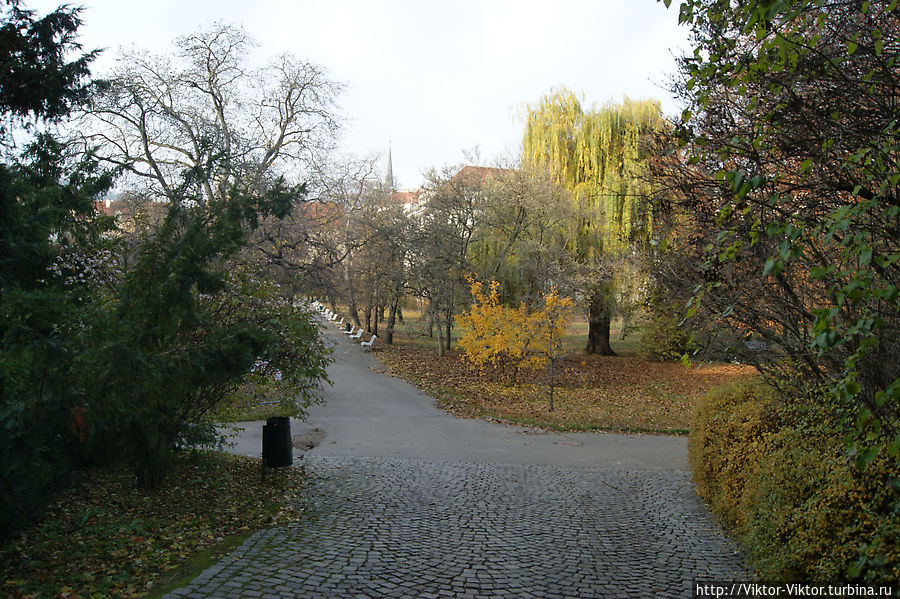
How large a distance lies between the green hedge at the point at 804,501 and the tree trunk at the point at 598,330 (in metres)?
18.7

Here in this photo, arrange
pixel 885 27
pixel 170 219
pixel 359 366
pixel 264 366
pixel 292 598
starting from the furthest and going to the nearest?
pixel 359 366
pixel 264 366
pixel 170 219
pixel 885 27
pixel 292 598

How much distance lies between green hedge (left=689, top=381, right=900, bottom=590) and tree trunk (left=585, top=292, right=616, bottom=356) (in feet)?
61.3

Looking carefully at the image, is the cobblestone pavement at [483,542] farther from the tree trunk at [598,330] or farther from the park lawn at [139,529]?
the tree trunk at [598,330]

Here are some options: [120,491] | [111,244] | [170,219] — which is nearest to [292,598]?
[120,491]

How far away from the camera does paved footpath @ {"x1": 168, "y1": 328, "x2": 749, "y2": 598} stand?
17.7 ft

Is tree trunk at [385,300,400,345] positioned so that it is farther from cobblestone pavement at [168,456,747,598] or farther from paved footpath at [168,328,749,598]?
cobblestone pavement at [168,456,747,598]

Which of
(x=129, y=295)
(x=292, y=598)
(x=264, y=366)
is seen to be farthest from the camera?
(x=264, y=366)

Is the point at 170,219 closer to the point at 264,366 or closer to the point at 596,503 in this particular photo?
the point at 264,366

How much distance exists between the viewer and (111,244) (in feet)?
27.9

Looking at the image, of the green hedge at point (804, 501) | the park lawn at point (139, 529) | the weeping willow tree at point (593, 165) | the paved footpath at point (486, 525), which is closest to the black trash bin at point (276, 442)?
the park lawn at point (139, 529)

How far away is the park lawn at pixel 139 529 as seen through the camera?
5188 millimetres

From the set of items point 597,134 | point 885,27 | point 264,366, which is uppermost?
point 597,134

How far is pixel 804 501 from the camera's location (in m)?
4.70

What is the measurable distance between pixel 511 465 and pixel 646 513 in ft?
10.3
